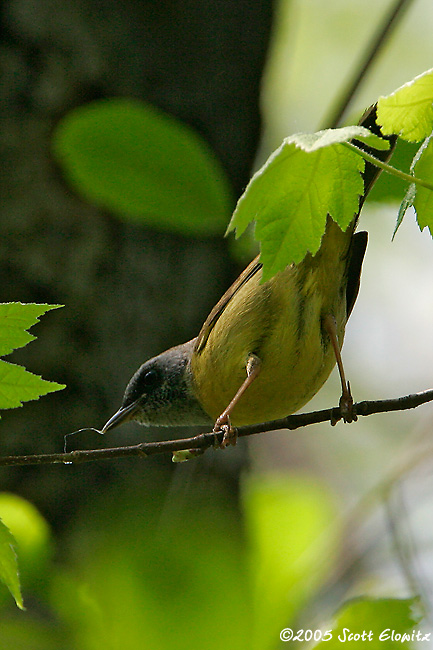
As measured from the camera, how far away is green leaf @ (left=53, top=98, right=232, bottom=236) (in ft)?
8.50

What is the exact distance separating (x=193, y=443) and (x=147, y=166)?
106 centimetres

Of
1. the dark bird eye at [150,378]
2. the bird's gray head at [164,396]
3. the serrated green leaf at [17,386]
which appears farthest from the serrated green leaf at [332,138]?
the dark bird eye at [150,378]

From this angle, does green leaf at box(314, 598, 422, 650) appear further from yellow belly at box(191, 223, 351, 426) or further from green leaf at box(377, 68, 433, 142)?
yellow belly at box(191, 223, 351, 426)

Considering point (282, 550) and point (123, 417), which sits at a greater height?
point (123, 417)

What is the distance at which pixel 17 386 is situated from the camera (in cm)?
181

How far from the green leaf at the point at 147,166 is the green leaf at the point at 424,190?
3.68ft

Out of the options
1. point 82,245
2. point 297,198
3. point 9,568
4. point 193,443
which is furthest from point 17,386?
point 82,245

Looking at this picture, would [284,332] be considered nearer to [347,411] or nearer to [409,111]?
[347,411]

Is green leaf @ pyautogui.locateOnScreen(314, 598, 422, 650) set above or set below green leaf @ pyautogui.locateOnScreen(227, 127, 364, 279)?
below

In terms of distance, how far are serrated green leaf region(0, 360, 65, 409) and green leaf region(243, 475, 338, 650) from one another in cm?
65

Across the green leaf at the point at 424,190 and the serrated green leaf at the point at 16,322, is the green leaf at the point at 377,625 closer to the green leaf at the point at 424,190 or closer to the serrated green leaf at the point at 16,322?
the green leaf at the point at 424,190

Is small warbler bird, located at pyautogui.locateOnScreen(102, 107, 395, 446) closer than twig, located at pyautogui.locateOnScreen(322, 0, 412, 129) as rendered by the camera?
No

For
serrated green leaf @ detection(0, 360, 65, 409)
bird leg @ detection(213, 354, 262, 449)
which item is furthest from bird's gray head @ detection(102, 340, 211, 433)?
serrated green leaf @ detection(0, 360, 65, 409)

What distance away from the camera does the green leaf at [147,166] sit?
2.59 m
